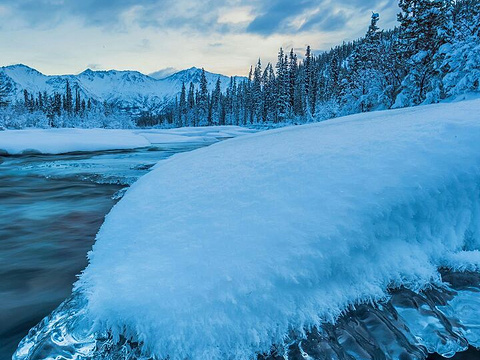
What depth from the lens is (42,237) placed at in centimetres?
236

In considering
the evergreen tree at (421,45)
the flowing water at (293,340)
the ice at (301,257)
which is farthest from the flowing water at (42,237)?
the evergreen tree at (421,45)

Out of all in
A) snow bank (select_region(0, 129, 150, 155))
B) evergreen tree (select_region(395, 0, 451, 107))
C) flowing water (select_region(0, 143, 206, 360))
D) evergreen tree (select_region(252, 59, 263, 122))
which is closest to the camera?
flowing water (select_region(0, 143, 206, 360))

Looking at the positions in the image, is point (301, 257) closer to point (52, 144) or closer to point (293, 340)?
point (293, 340)

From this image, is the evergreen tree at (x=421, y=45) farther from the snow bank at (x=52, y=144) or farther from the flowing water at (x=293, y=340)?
the snow bank at (x=52, y=144)

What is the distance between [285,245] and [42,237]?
7.43 ft

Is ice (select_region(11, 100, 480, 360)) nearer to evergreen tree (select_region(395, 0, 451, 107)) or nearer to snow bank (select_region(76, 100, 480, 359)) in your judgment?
snow bank (select_region(76, 100, 480, 359))

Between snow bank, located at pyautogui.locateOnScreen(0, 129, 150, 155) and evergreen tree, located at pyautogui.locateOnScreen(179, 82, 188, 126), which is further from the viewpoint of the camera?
evergreen tree, located at pyautogui.locateOnScreen(179, 82, 188, 126)

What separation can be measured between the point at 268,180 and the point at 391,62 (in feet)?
47.2

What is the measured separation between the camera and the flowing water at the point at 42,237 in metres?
1.37

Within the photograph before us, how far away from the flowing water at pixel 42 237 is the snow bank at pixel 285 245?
0.35 meters

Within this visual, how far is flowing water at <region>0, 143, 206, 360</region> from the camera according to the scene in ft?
4.50

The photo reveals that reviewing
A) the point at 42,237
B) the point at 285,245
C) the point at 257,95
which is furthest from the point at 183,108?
the point at 285,245

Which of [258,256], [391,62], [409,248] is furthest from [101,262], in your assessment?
[391,62]

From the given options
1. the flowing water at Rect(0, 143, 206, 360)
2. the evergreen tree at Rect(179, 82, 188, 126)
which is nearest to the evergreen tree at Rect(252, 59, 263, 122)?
the evergreen tree at Rect(179, 82, 188, 126)
